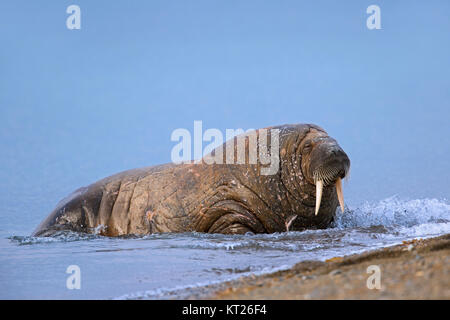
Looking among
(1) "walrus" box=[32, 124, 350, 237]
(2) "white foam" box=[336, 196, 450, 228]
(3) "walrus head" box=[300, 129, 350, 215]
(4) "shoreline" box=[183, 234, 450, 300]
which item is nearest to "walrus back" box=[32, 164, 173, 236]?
(1) "walrus" box=[32, 124, 350, 237]

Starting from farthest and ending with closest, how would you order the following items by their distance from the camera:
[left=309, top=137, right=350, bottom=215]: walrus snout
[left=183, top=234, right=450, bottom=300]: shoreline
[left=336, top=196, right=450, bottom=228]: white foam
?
[left=336, top=196, right=450, bottom=228]: white foam < [left=309, top=137, right=350, bottom=215]: walrus snout < [left=183, top=234, right=450, bottom=300]: shoreline

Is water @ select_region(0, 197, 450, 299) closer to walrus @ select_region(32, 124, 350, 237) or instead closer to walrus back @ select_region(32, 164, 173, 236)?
walrus @ select_region(32, 124, 350, 237)

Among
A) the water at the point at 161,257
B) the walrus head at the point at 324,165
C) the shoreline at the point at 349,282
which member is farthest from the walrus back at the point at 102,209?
the shoreline at the point at 349,282

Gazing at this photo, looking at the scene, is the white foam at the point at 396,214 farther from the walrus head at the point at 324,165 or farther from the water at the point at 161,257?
the walrus head at the point at 324,165

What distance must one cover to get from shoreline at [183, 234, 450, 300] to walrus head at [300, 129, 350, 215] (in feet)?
9.01

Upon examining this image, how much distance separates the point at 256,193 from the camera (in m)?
7.02

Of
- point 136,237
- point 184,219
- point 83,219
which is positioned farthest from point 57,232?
point 184,219

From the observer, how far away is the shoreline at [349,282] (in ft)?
7.68

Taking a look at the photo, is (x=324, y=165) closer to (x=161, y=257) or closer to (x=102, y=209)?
(x=161, y=257)

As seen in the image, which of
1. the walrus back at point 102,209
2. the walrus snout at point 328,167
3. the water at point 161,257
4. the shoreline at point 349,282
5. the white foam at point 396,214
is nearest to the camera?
the shoreline at point 349,282

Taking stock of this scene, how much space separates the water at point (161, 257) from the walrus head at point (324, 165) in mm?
600

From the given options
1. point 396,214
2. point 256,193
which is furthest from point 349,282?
point 396,214

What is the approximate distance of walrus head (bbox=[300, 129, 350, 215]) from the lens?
6379mm

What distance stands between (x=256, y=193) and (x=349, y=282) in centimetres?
438
